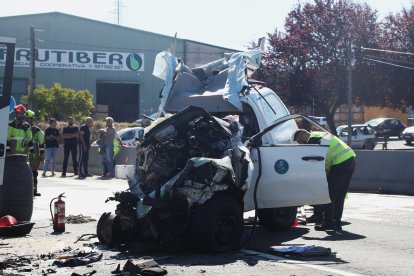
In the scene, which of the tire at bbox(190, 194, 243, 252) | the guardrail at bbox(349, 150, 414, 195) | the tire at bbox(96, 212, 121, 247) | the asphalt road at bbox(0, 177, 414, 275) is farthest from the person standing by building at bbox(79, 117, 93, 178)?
the tire at bbox(190, 194, 243, 252)

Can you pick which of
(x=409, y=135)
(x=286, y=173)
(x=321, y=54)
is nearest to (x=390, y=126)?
(x=409, y=135)

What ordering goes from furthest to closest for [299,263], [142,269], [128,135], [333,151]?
[128,135]
[333,151]
[299,263]
[142,269]

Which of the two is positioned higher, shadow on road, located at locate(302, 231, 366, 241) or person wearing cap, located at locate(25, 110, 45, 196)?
person wearing cap, located at locate(25, 110, 45, 196)

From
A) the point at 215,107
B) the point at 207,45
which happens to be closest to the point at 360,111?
the point at 207,45

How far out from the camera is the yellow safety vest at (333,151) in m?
10.8

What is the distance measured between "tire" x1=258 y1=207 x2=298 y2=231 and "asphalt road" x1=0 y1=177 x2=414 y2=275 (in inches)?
4.8

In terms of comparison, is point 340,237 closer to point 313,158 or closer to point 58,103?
point 313,158

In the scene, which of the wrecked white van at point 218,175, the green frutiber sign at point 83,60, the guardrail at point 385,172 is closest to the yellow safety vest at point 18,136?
the wrecked white van at point 218,175

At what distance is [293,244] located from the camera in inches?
375

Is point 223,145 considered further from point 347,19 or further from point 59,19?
point 59,19

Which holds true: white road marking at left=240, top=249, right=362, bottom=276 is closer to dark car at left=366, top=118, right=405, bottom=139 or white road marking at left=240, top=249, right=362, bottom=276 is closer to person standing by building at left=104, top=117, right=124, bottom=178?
person standing by building at left=104, top=117, right=124, bottom=178

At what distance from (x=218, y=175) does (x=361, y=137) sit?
118 ft

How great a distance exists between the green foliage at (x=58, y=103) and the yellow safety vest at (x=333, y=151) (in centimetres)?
3697

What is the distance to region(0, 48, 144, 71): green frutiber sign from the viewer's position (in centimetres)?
5601
